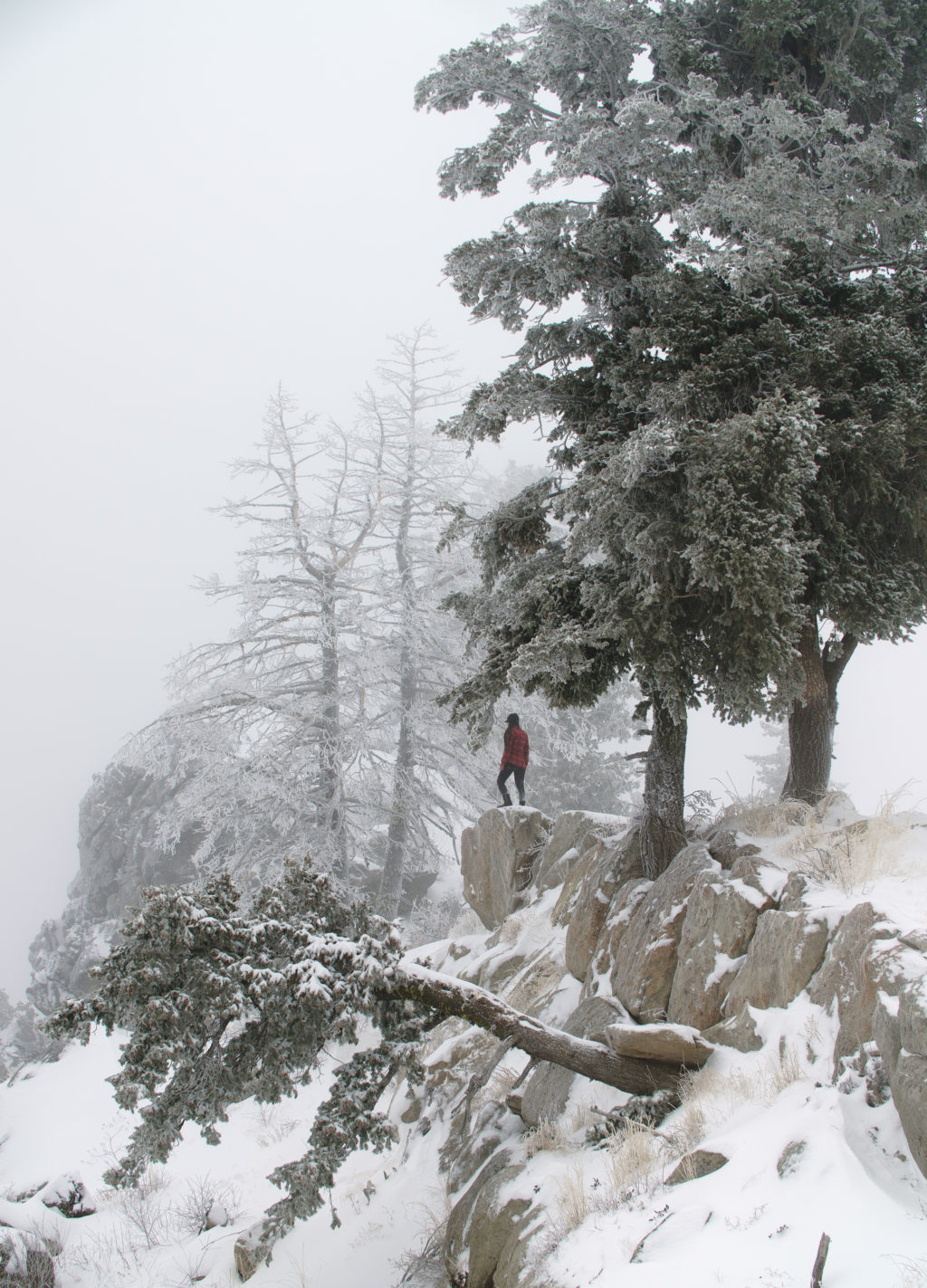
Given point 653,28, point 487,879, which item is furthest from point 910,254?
point 487,879

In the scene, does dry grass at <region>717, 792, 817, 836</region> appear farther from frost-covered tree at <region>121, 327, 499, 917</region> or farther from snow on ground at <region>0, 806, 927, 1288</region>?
frost-covered tree at <region>121, 327, 499, 917</region>

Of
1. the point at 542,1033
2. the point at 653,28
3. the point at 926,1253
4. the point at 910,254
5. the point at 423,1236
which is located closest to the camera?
the point at 926,1253

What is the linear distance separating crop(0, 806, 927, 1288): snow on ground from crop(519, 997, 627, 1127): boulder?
0.51ft

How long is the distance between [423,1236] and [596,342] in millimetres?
8836

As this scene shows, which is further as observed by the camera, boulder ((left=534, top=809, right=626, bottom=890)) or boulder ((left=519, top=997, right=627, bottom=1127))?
boulder ((left=534, top=809, right=626, bottom=890))

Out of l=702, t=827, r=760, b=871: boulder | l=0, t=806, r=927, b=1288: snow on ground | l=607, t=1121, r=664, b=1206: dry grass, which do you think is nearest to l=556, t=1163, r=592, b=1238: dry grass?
l=0, t=806, r=927, b=1288: snow on ground

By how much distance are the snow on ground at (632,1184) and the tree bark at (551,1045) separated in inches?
12.0

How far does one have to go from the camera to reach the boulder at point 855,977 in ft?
13.3

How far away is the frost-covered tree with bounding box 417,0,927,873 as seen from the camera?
611cm

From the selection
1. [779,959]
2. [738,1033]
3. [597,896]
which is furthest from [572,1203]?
[597,896]

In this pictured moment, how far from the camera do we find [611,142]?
6.49 meters

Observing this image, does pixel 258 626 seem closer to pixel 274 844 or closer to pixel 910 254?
pixel 274 844

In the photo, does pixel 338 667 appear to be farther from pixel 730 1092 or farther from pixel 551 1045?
pixel 730 1092

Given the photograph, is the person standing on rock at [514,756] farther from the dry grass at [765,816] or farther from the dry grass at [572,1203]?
the dry grass at [572,1203]
